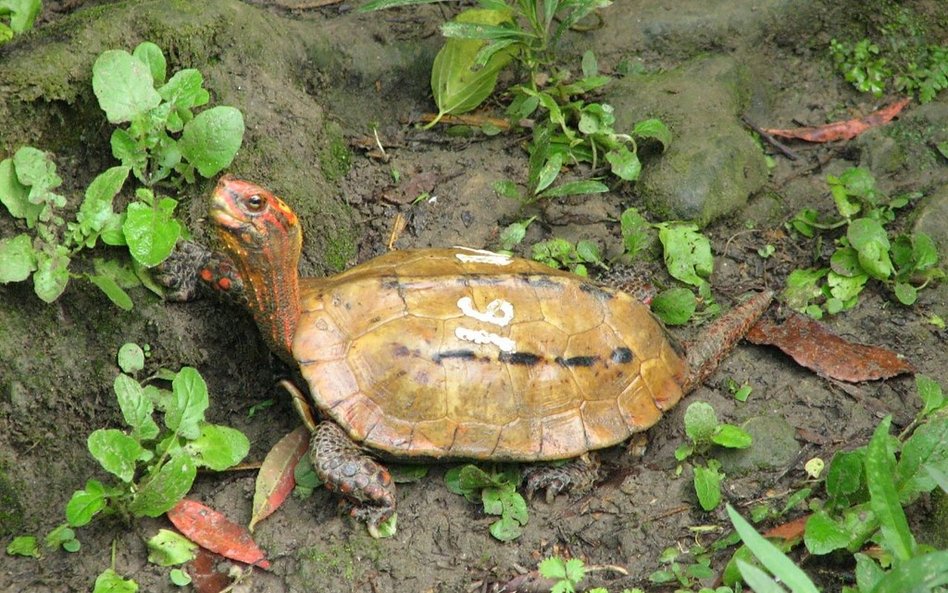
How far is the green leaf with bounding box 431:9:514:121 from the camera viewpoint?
604cm

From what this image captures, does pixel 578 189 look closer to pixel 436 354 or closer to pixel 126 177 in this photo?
pixel 436 354

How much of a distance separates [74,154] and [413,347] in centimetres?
193

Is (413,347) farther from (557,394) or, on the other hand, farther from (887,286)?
(887,286)

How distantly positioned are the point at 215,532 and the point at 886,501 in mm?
2898

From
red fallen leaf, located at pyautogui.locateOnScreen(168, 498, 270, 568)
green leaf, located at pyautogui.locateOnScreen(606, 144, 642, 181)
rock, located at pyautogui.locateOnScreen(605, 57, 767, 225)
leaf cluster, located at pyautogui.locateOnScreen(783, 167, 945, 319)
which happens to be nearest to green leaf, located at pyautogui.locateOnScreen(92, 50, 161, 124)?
red fallen leaf, located at pyautogui.locateOnScreen(168, 498, 270, 568)

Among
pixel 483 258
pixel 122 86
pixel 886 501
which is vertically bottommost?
pixel 483 258

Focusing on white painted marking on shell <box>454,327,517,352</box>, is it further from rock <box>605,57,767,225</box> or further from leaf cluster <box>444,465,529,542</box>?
rock <box>605,57,767,225</box>

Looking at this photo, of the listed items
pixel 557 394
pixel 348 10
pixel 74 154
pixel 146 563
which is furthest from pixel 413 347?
pixel 348 10

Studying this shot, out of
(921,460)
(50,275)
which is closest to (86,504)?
(50,275)

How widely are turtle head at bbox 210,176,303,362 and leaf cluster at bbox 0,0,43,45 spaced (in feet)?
5.79

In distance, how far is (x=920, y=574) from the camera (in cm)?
328

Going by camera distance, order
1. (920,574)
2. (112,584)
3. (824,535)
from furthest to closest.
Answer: (112,584), (824,535), (920,574)

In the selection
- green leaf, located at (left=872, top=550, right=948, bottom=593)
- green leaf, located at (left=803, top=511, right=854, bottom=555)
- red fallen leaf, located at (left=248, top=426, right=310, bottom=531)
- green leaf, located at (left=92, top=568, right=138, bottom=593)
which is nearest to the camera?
green leaf, located at (left=872, top=550, right=948, bottom=593)

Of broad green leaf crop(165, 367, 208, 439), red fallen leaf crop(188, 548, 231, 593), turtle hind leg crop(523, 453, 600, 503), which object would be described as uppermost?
broad green leaf crop(165, 367, 208, 439)
